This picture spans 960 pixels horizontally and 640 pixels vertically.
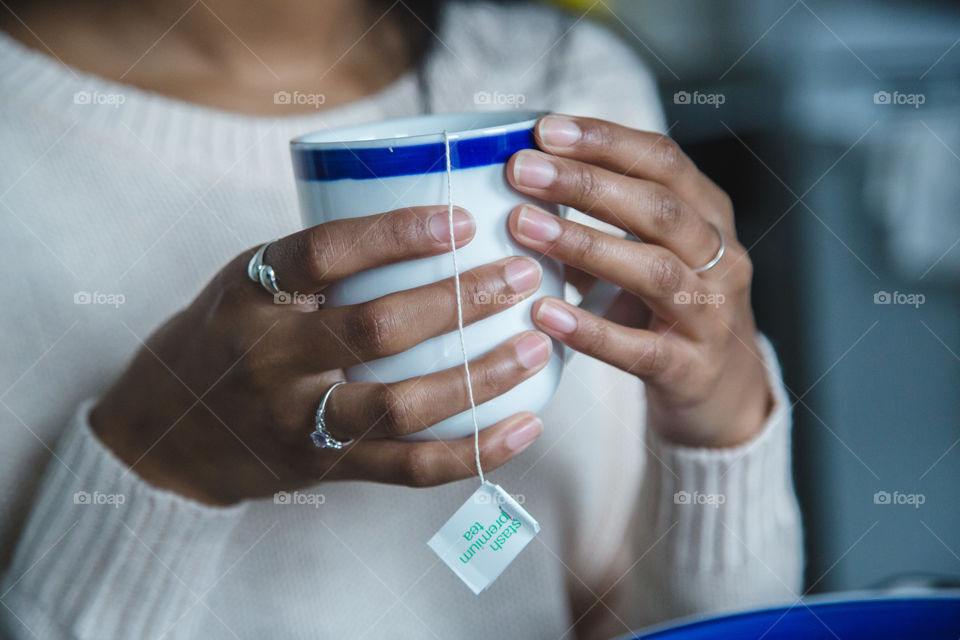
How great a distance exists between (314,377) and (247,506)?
218 mm

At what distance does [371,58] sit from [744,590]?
0.61 m

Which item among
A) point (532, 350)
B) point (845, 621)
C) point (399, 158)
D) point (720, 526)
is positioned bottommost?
point (720, 526)

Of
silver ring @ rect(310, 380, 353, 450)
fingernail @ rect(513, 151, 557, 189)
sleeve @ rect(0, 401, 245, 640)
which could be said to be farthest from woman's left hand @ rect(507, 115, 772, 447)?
sleeve @ rect(0, 401, 245, 640)

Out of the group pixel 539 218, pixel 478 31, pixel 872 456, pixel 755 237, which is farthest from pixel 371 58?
pixel 872 456

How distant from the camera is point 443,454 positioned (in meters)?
0.39

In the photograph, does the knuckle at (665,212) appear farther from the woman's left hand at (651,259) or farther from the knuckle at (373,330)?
the knuckle at (373,330)

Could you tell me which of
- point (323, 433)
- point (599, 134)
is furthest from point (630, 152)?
point (323, 433)

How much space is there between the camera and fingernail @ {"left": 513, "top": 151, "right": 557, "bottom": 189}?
0.35 metres

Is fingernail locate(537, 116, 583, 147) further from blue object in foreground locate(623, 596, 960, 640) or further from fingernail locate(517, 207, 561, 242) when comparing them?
blue object in foreground locate(623, 596, 960, 640)

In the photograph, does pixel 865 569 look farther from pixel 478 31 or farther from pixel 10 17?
pixel 10 17

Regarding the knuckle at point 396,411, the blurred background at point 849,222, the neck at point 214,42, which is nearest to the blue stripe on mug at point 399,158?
the knuckle at point 396,411

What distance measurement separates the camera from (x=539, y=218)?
0.36m

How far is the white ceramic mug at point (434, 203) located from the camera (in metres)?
0.32

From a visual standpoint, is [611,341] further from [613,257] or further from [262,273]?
[262,273]
